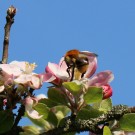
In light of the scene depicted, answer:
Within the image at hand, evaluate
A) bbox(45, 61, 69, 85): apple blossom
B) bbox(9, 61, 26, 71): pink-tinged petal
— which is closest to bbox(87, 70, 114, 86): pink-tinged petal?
bbox(45, 61, 69, 85): apple blossom

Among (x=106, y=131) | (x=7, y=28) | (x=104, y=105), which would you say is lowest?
(x=106, y=131)

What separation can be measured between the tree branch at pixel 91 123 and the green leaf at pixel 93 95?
0.07 meters

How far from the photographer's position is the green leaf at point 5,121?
5.79ft

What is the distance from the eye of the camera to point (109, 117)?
1.74 metres

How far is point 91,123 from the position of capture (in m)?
1.74

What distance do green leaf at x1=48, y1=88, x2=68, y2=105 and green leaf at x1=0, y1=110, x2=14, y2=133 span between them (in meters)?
0.18

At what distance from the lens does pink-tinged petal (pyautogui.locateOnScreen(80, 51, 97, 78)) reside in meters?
1.93

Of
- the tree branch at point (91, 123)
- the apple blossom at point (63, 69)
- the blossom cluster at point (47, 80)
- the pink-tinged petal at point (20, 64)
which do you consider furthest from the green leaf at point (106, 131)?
the pink-tinged petal at point (20, 64)

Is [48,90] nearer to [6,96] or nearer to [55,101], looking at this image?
[55,101]

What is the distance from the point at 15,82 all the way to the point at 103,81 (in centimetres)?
35

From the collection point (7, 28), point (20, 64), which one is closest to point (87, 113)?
point (20, 64)

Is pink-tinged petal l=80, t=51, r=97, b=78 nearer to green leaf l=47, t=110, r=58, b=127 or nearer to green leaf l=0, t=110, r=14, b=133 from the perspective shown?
green leaf l=47, t=110, r=58, b=127

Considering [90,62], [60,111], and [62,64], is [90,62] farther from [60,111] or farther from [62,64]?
[60,111]

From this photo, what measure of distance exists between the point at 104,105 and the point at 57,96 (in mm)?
211
